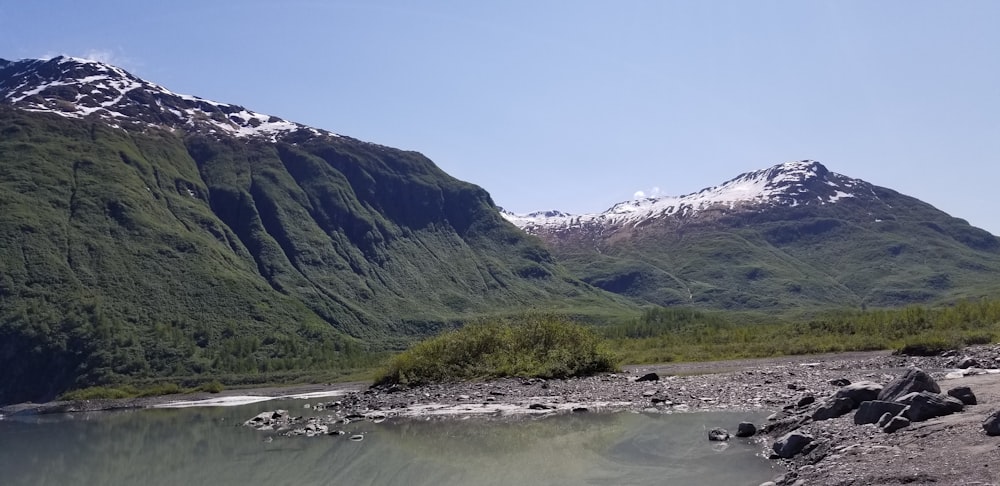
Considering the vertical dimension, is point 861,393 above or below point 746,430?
above

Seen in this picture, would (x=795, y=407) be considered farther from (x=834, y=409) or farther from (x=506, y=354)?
(x=506, y=354)

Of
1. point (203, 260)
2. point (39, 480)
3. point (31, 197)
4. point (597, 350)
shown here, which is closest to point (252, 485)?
point (39, 480)

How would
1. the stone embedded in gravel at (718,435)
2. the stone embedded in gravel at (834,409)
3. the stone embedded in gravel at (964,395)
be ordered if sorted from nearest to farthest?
the stone embedded in gravel at (964,395) → the stone embedded in gravel at (834,409) → the stone embedded in gravel at (718,435)

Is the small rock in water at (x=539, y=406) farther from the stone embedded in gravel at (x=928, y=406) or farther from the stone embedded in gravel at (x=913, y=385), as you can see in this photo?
the stone embedded in gravel at (x=928, y=406)

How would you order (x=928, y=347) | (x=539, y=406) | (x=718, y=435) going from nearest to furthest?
1. (x=718, y=435)
2. (x=539, y=406)
3. (x=928, y=347)

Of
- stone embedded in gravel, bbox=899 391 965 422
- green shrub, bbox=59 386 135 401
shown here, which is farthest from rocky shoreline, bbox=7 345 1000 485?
green shrub, bbox=59 386 135 401

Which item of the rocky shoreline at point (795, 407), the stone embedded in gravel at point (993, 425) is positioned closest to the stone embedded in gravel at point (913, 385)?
the rocky shoreline at point (795, 407)

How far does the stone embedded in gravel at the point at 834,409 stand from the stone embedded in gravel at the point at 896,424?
192 inches

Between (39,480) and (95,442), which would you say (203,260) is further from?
(39,480)

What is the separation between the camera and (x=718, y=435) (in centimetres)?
2552

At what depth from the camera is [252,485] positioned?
25578 mm

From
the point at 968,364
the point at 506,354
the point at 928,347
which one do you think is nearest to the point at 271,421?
the point at 506,354

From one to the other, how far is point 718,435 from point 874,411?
559cm

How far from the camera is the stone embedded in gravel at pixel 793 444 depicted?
2094cm
